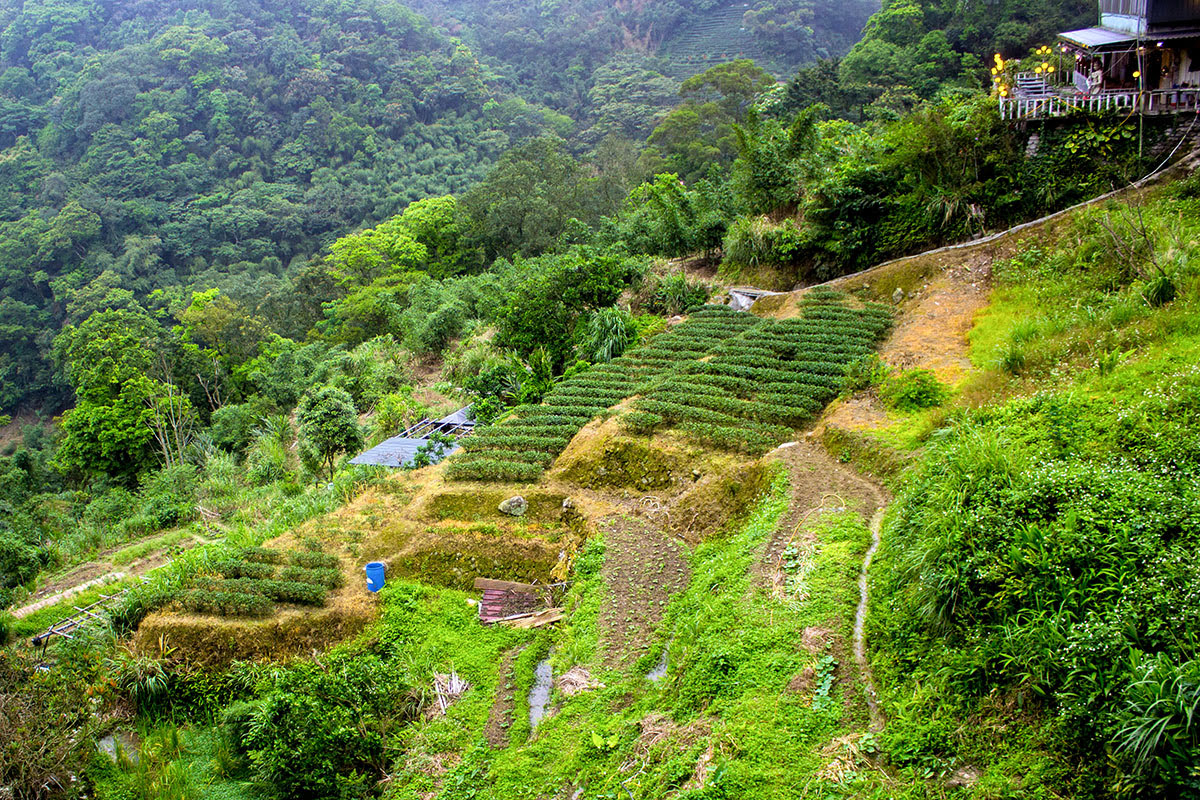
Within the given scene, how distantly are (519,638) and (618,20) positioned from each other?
3100 inches

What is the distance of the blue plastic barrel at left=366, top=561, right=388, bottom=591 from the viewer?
1216cm

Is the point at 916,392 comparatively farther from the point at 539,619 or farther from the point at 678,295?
the point at 678,295

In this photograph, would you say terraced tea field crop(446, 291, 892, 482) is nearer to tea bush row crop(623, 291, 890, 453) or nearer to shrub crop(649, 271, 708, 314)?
tea bush row crop(623, 291, 890, 453)

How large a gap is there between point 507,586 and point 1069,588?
8.15m

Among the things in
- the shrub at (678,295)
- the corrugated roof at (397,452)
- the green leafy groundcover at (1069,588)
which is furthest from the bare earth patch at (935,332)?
the corrugated roof at (397,452)

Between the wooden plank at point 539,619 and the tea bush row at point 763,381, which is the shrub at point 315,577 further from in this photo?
the tea bush row at point 763,381

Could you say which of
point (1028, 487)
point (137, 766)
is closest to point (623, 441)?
point (1028, 487)

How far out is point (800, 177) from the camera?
22000 millimetres

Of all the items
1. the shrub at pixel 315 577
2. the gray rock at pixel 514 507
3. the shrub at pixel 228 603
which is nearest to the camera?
the shrub at pixel 228 603

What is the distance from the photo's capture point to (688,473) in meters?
13.4

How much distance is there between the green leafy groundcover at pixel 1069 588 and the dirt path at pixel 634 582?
327cm

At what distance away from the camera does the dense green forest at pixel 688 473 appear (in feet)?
21.9

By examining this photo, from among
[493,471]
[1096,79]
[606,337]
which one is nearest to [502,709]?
[493,471]

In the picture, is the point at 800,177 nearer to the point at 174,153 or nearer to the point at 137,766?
the point at 137,766
